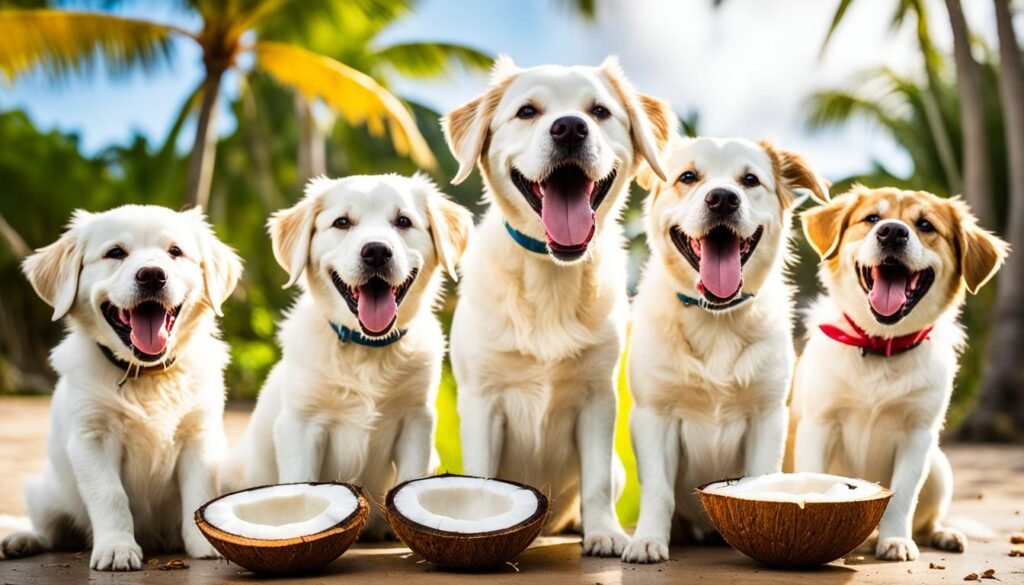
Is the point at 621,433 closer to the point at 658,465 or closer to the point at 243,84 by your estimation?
the point at 658,465

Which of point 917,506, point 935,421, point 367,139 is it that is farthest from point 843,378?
point 367,139

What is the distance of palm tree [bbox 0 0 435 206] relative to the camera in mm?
18359

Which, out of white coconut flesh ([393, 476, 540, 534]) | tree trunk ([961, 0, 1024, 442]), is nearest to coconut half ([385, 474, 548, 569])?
white coconut flesh ([393, 476, 540, 534])

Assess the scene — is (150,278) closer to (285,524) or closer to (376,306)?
(376,306)

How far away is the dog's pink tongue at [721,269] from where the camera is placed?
499 centimetres

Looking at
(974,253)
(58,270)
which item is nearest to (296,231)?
(58,270)

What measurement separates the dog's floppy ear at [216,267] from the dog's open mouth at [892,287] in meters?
3.09

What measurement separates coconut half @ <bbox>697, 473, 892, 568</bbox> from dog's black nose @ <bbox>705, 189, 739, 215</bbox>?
48.5 inches

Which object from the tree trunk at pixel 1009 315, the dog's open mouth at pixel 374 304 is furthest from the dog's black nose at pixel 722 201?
the tree trunk at pixel 1009 315

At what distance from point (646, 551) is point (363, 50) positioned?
26.2m

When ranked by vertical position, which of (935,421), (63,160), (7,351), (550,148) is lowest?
(7,351)

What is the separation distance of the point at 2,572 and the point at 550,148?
9.57 feet

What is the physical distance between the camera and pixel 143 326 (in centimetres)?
489

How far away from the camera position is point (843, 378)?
527cm
